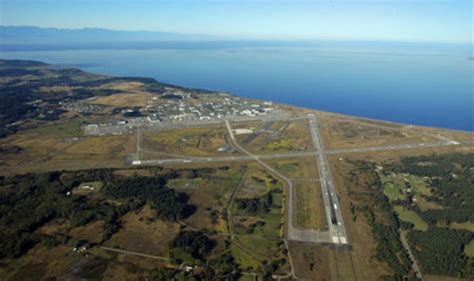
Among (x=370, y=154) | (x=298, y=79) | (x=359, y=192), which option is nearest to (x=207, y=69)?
(x=298, y=79)

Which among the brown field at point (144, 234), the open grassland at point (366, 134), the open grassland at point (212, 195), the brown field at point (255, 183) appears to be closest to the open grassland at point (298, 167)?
the brown field at point (255, 183)

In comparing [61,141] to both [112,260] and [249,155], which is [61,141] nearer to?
[249,155]

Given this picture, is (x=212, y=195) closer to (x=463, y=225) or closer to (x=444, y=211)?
(x=444, y=211)

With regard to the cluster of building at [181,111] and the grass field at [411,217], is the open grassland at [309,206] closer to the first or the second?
the grass field at [411,217]

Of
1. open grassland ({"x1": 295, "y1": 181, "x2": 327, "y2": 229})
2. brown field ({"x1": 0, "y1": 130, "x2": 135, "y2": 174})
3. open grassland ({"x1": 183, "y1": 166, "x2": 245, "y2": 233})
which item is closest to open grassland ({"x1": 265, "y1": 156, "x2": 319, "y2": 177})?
open grassland ({"x1": 295, "y1": 181, "x2": 327, "y2": 229})

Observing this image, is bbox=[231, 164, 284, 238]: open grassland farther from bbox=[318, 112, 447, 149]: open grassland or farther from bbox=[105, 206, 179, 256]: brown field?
bbox=[318, 112, 447, 149]: open grassland
